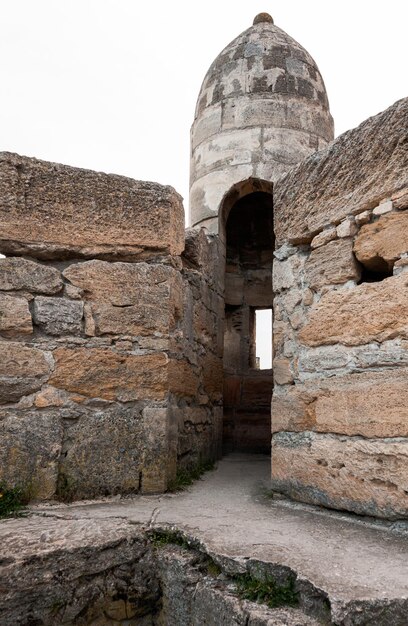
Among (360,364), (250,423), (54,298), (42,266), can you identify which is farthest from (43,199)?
(250,423)

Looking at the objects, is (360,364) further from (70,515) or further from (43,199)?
(43,199)

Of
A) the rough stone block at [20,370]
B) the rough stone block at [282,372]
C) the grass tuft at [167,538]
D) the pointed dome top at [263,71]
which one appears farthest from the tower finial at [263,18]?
the grass tuft at [167,538]

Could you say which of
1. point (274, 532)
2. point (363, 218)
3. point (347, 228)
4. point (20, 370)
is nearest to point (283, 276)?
point (347, 228)

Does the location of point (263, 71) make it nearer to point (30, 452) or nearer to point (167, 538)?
point (30, 452)

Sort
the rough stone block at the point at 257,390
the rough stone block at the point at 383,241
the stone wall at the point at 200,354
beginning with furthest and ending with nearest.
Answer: the rough stone block at the point at 257,390 < the stone wall at the point at 200,354 < the rough stone block at the point at 383,241

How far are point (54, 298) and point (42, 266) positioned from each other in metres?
0.21

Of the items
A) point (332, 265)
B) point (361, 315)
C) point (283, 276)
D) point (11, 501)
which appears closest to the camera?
point (361, 315)

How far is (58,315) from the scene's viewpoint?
316 centimetres

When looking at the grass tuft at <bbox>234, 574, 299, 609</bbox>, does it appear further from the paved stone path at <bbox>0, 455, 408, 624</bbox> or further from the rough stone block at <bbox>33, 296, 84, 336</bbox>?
the rough stone block at <bbox>33, 296, 84, 336</bbox>

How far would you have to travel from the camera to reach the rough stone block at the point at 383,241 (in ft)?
8.52

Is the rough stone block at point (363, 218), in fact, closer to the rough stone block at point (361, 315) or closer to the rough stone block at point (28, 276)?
the rough stone block at point (361, 315)

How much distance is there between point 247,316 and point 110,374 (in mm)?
3659

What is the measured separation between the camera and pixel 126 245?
3.38m

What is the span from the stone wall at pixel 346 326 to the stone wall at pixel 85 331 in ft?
2.48
